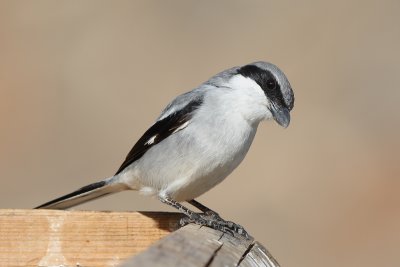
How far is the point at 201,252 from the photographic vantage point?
2.90m

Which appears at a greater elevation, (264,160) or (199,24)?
(199,24)

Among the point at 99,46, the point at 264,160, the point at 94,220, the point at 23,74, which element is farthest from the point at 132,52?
the point at 94,220

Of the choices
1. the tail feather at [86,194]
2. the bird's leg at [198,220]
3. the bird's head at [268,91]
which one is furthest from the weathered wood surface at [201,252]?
the tail feather at [86,194]

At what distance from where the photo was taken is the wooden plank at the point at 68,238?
148 inches

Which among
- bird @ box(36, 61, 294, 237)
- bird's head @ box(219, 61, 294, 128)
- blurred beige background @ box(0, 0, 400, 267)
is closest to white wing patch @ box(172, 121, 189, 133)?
bird @ box(36, 61, 294, 237)

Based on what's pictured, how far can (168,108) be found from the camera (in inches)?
198

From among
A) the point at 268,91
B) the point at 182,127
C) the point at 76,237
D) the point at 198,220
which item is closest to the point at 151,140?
the point at 182,127

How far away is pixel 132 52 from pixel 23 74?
1359 millimetres

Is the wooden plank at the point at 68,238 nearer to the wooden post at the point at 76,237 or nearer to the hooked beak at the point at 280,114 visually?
the wooden post at the point at 76,237

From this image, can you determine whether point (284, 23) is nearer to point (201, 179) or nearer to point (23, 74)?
point (23, 74)

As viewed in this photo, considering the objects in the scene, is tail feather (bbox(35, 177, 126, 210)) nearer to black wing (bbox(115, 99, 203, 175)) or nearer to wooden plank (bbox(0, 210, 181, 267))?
black wing (bbox(115, 99, 203, 175))

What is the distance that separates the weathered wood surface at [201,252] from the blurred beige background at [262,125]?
16.0 ft

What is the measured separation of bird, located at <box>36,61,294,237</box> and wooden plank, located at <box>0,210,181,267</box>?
627mm

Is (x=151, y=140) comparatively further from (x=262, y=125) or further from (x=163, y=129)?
(x=262, y=125)
